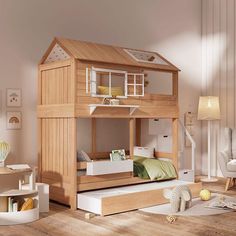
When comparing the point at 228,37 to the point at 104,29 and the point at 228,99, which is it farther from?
the point at 104,29

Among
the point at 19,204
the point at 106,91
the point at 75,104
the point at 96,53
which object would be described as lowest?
the point at 19,204

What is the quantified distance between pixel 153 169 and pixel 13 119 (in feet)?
5.60

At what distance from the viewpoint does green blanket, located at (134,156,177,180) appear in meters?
4.95

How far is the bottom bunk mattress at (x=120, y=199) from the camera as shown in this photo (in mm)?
4082

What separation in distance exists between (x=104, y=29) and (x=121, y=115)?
1.55 metres

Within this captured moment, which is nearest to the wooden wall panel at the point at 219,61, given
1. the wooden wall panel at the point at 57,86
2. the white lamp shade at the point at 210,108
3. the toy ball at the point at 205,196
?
the white lamp shade at the point at 210,108

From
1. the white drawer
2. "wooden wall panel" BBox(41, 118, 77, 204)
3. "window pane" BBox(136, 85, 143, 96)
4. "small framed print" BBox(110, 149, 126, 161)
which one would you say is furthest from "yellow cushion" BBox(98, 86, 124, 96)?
the white drawer

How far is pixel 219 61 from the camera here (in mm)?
6754

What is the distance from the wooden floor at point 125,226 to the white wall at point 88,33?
1232 mm

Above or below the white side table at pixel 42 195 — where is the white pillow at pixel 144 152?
above

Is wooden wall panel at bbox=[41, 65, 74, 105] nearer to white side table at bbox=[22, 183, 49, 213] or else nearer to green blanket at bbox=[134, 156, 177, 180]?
white side table at bbox=[22, 183, 49, 213]

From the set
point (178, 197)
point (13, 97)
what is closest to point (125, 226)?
point (178, 197)

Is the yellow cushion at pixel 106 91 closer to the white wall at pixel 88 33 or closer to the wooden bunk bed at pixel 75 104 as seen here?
the wooden bunk bed at pixel 75 104

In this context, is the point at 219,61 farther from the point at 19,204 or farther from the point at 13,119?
the point at 19,204
